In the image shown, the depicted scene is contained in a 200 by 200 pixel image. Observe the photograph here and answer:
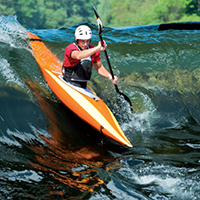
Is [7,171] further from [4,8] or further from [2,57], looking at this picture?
[4,8]

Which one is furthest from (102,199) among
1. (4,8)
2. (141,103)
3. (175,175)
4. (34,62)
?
(4,8)

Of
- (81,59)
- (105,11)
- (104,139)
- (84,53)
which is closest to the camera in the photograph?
(84,53)

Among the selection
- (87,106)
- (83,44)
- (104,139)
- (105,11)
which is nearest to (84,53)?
(83,44)

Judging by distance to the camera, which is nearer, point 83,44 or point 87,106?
point 83,44

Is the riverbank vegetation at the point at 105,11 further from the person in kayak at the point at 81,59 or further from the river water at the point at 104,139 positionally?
the person in kayak at the point at 81,59

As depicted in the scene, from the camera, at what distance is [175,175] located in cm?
326

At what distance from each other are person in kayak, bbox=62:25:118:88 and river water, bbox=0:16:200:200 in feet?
1.79

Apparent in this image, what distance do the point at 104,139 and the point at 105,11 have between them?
41.8 meters

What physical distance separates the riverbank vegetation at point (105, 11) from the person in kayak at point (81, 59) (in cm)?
2795

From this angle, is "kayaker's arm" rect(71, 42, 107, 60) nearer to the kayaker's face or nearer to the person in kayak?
the person in kayak

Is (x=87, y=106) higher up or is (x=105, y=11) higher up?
(x=105, y=11)

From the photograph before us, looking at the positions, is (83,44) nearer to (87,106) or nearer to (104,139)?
(87,106)

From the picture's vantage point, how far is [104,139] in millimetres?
4406

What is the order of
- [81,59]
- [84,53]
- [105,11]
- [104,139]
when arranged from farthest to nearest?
[105,11] < [81,59] < [104,139] < [84,53]
